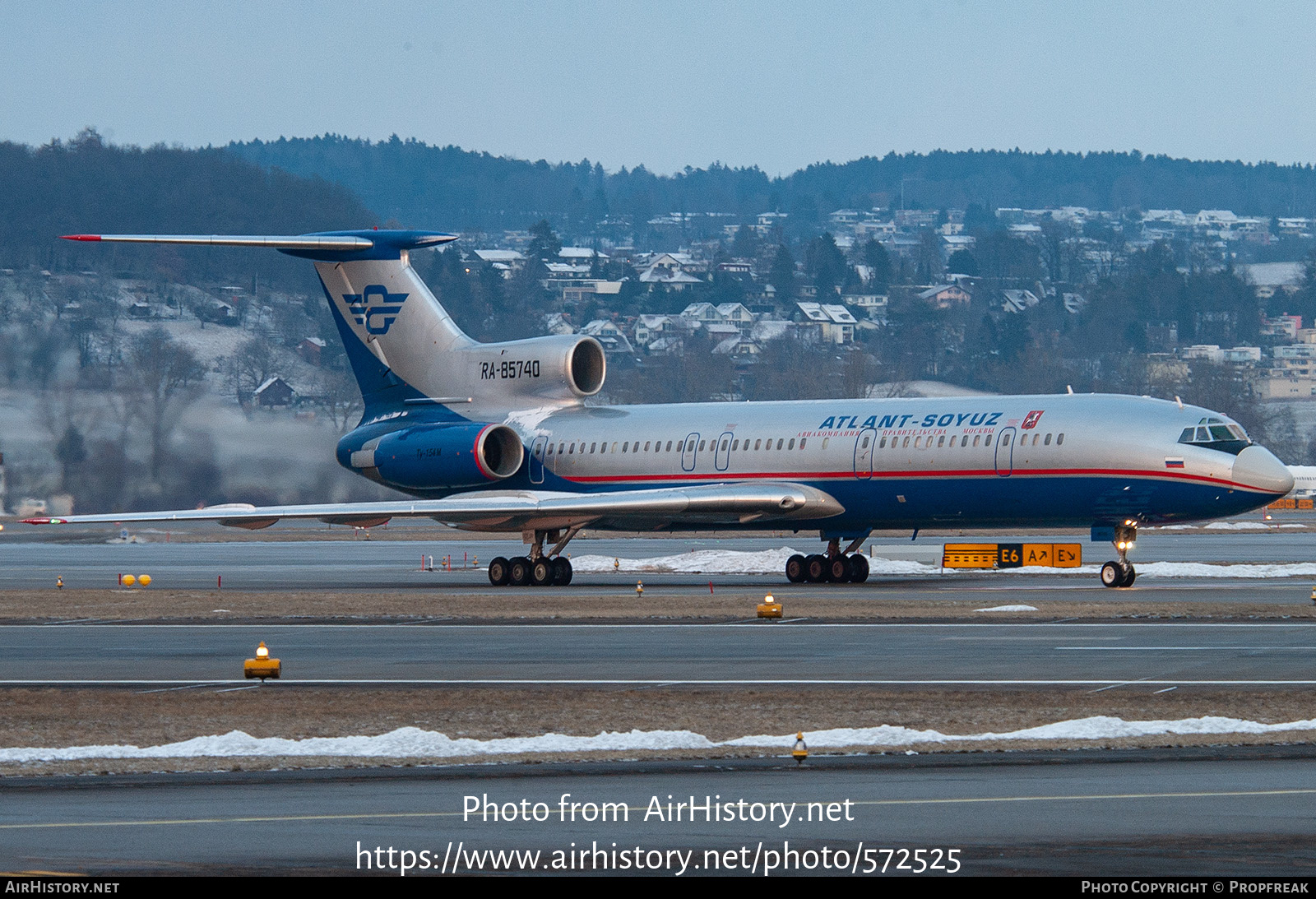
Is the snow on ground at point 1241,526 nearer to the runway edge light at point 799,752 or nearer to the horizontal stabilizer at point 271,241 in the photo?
the horizontal stabilizer at point 271,241

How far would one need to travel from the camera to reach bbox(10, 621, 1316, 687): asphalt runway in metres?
22.2

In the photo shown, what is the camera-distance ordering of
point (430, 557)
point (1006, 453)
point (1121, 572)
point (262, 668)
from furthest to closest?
1. point (430, 557)
2. point (1006, 453)
3. point (1121, 572)
4. point (262, 668)

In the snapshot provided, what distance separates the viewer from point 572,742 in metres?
16.8

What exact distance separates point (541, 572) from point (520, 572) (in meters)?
0.56

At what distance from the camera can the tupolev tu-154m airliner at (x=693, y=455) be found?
3919cm

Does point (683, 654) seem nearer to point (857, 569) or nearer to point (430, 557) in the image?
point (857, 569)

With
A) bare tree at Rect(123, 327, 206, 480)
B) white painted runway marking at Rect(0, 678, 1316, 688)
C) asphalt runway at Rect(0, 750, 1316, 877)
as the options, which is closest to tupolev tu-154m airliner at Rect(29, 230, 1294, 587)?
white painted runway marking at Rect(0, 678, 1316, 688)

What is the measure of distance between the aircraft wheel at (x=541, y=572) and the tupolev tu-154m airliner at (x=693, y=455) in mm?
43

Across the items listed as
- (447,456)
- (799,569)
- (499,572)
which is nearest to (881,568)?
(799,569)

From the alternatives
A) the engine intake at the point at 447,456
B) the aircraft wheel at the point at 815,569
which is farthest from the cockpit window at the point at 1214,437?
the engine intake at the point at 447,456

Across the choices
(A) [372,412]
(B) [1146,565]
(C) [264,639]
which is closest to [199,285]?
(A) [372,412]

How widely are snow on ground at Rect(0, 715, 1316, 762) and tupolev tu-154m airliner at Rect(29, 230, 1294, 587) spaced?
21.0 meters

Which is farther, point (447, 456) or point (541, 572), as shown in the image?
point (447, 456)

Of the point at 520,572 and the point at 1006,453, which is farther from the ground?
the point at 1006,453
